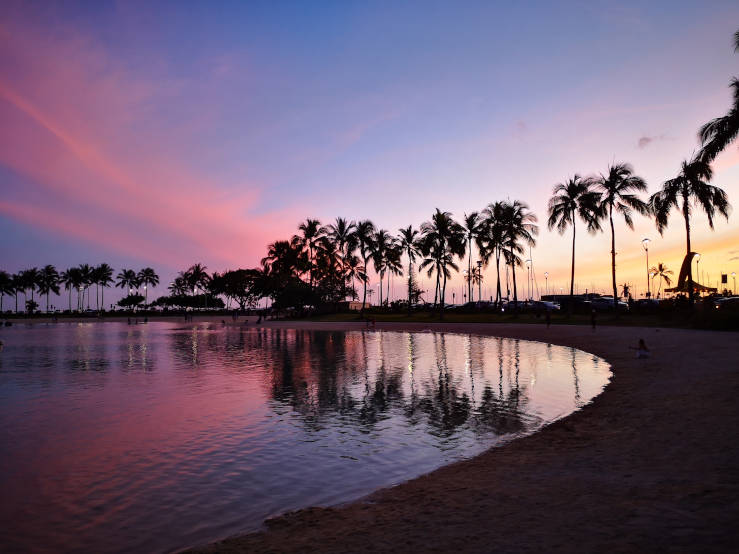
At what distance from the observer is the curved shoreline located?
16.3 ft

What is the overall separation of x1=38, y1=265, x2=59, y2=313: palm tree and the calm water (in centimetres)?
16645

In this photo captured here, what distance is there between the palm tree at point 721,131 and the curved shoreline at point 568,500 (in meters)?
23.5

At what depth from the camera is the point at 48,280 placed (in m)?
166

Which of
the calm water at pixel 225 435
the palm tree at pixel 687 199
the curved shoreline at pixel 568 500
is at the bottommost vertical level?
the calm water at pixel 225 435

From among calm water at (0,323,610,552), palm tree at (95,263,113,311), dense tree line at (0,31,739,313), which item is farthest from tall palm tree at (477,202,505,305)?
palm tree at (95,263,113,311)

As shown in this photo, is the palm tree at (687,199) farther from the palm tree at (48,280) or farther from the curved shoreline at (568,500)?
the palm tree at (48,280)

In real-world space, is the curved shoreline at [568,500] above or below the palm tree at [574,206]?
below

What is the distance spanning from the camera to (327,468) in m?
8.54

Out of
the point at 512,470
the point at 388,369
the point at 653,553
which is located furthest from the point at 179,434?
the point at 388,369

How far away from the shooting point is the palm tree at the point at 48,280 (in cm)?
16390

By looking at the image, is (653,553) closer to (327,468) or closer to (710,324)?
(327,468)

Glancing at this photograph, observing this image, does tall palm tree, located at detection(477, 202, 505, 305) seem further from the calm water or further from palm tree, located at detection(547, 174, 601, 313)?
the calm water

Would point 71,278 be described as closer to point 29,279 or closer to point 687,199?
point 29,279

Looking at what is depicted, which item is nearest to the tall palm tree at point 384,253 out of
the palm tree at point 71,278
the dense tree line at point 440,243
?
the dense tree line at point 440,243
